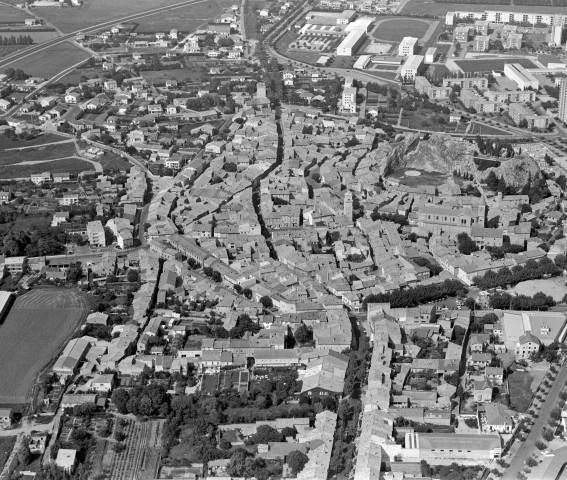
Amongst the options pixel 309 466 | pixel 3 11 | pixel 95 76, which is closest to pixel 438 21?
pixel 95 76

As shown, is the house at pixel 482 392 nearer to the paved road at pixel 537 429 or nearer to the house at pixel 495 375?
the house at pixel 495 375

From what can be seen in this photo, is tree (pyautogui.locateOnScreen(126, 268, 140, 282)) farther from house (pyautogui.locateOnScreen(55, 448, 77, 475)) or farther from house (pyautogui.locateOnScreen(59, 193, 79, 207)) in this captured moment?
house (pyautogui.locateOnScreen(55, 448, 77, 475))

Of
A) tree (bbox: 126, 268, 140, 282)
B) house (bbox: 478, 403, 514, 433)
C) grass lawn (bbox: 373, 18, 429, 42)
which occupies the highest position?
house (bbox: 478, 403, 514, 433)

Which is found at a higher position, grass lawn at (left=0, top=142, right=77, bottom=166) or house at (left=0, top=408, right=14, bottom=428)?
house at (left=0, top=408, right=14, bottom=428)

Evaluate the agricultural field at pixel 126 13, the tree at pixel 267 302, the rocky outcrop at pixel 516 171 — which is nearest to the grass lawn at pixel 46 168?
the tree at pixel 267 302

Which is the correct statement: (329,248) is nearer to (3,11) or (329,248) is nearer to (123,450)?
(123,450)

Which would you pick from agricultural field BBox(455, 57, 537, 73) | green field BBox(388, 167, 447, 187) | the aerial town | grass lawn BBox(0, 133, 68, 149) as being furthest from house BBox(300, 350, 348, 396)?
agricultural field BBox(455, 57, 537, 73)

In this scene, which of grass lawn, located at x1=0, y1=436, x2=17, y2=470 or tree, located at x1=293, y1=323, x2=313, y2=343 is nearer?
grass lawn, located at x1=0, y1=436, x2=17, y2=470

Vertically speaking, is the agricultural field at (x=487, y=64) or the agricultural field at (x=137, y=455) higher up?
the agricultural field at (x=137, y=455)
